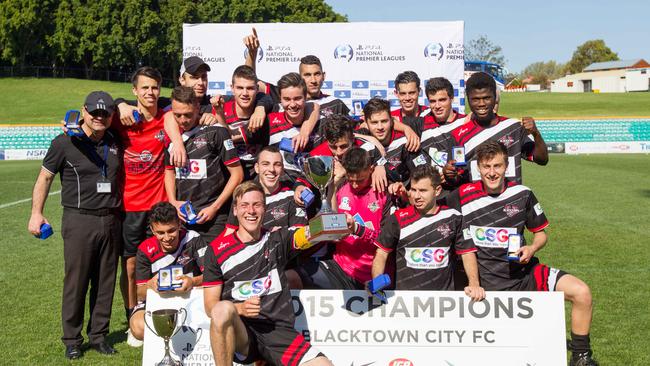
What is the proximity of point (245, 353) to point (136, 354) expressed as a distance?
5.19 ft

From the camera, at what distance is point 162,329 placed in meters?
4.51

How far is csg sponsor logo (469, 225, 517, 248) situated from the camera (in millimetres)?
4941

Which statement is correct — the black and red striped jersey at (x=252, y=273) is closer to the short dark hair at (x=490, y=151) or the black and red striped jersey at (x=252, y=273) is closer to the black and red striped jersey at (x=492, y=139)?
the short dark hair at (x=490, y=151)

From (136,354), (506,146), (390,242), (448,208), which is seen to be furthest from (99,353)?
(506,146)

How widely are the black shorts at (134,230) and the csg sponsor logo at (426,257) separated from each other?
2357 millimetres

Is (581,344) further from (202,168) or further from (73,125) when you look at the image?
(73,125)

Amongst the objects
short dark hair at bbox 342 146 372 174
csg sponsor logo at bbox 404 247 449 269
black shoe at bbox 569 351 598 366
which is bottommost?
black shoe at bbox 569 351 598 366

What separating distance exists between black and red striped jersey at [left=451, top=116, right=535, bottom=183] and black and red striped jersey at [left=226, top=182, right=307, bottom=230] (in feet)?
4.53

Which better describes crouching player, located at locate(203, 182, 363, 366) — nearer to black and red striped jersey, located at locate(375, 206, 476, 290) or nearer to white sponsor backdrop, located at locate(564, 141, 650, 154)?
black and red striped jersey, located at locate(375, 206, 476, 290)

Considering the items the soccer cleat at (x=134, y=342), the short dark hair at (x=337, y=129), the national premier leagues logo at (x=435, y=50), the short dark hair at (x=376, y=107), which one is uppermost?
the national premier leagues logo at (x=435, y=50)

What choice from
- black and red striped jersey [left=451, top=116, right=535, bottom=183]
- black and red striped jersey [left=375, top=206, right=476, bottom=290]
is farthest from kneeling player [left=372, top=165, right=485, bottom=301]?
black and red striped jersey [left=451, top=116, right=535, bottom=183]

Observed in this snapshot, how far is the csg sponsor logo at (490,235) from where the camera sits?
4.94 meters

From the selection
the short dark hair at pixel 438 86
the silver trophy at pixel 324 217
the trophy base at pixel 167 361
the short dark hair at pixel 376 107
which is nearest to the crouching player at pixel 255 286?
the silver trophy at pixel 324 217

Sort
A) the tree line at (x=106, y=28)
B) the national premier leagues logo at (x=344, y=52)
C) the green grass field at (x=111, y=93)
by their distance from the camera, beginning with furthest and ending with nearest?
the tree line at (x=106, y=28) < the green grass field at (x=111, y=93) < the national premier leagues logo at (x=344, y=52)
